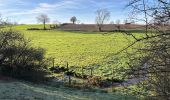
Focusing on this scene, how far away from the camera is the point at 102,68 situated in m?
42.9

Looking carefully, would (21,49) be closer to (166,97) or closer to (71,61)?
(71,61)

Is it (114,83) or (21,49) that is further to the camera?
(21,49)

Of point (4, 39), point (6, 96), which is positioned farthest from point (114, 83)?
point (6, 96)

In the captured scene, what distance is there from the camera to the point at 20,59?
121 feet

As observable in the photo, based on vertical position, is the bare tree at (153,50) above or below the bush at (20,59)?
above

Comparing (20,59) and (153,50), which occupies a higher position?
(153,50)

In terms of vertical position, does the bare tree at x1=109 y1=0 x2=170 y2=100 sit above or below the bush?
above

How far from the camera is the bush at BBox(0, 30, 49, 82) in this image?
35844mm

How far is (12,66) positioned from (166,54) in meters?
30.5

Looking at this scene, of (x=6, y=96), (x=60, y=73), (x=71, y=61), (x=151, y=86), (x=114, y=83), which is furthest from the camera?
(x=71, y=61)

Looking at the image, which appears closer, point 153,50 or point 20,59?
point 153,50

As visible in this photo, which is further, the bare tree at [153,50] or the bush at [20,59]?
the bush at [20,59]

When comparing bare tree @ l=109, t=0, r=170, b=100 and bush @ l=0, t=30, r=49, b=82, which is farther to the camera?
bush @ l=0, t=30, r=49, b=82

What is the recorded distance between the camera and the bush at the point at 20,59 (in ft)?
118
